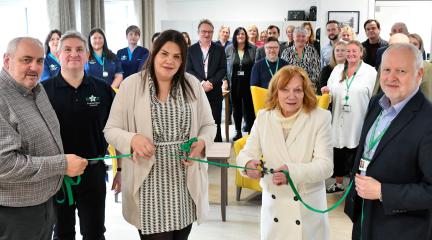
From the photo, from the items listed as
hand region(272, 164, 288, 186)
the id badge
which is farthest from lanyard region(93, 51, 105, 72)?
hand region(272, 164, 288, 186)

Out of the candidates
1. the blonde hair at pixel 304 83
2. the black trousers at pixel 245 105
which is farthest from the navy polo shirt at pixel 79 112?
the black trousers at pixel 245 105

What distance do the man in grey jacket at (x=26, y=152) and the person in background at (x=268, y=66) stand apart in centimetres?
382

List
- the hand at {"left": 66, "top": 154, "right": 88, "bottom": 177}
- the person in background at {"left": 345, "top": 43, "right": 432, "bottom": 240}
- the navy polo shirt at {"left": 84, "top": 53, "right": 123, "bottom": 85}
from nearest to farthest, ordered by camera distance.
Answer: the person in background at {"left": 345, "top": 43, "right": 432, "bottom": 240} → the hand at {"left": 66, "top": 154, "right": 88, "bottom": 177} → the navy polo shirt at {"left": 84, "top": 53, "right": 123, "bottom": 85}

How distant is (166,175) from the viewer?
2.18 meters

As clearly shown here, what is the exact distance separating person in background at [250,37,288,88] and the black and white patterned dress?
3.46 meters

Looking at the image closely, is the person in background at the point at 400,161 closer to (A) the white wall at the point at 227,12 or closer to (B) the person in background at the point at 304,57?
(B) the person in background at the point at 304,57

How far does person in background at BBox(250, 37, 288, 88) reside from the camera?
5512 millimetres

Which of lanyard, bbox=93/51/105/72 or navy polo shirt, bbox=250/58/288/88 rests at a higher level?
lanyard, bbox=93/51/105/72

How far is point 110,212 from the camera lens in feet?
13.9

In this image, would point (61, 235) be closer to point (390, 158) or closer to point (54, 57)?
point (390, 158)

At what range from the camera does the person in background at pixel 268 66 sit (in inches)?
217

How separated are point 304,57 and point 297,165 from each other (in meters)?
3.74

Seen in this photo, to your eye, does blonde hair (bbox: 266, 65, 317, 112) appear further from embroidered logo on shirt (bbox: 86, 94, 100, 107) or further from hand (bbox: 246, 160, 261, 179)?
embroidered logo on shirt (bbox: 86, 94, 100, 107)

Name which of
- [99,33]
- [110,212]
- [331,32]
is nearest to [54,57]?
[99,33]
